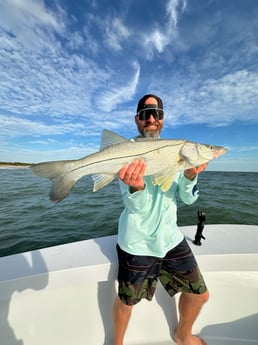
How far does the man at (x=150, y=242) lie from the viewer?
1.96 metres

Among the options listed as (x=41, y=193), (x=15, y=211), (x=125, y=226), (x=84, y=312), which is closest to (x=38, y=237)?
(x=15, y=211)

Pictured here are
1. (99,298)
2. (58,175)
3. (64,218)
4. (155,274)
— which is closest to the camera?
(58,175)

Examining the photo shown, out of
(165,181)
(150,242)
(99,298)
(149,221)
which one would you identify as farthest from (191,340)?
(165,181)

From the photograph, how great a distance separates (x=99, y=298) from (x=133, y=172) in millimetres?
1457

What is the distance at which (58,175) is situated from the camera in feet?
5.82

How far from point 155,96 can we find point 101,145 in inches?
31.4

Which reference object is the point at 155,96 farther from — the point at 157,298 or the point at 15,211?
the point at 15,211

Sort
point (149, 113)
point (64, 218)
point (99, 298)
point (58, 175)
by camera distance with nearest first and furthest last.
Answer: point (58, 175) < point (149, 113) < point (99, 298) < point (64, 218)

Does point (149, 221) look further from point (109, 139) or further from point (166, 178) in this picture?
point (109, 139)

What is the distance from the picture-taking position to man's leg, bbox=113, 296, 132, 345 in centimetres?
206

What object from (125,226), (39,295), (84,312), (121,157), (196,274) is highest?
(121,157)

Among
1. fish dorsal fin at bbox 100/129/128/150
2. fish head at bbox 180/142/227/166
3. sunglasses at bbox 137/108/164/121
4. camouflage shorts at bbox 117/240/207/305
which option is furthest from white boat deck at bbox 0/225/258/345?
sunglasses at bbox 137/108/164/121

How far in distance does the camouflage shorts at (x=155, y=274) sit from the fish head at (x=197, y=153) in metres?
0.83

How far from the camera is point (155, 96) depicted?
2.29 meters
